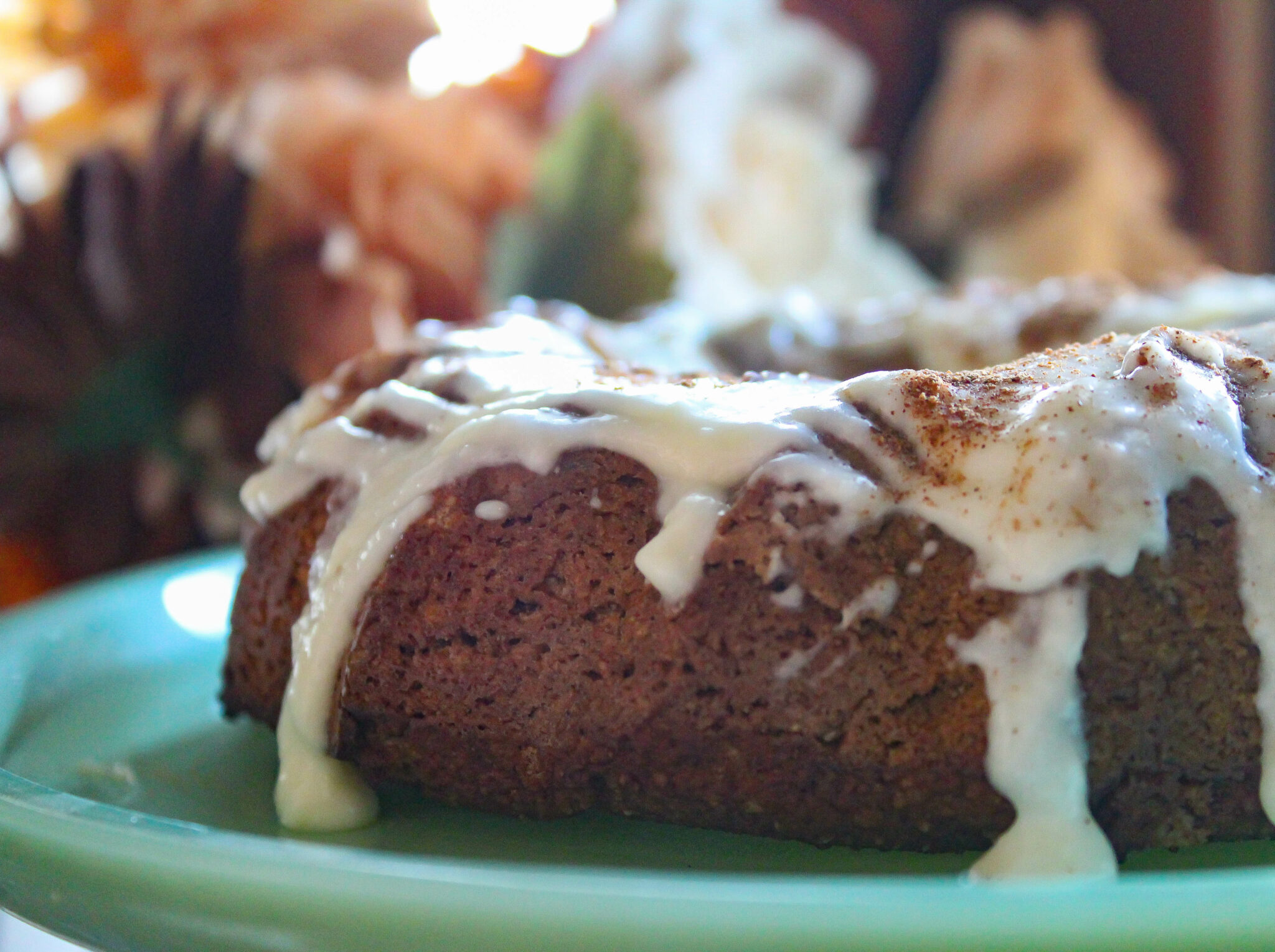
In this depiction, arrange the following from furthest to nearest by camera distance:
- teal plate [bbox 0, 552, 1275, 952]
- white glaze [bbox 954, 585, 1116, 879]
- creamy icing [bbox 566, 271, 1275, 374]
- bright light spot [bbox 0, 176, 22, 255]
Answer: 1. bright light spot [bbox 0, 176, 22, 255]
2. creamy icing [bbox 566, 271, 1275, 374]
3. white glaze [bbox 954, 585, 1116, 879]
4. teal plate [bbox 0, 552, 1275, 952]

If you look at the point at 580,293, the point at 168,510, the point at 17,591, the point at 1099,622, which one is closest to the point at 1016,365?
the point at 1099,622

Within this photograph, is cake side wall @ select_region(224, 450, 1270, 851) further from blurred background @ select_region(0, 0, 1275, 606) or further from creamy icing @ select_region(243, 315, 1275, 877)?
blurred background @ select_region(0, 0, 1275, 606)

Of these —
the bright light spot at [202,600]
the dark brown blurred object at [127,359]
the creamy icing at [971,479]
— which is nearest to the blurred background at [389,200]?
the dark brown blurred object at [127,359]


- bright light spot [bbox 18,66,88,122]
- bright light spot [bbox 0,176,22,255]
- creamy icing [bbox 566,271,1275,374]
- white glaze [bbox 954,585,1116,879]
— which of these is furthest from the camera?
bright light spot [bbox 18,66,88,122]

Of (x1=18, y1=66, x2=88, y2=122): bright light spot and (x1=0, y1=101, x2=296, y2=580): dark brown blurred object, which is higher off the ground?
(x1=18, y1=66, x2=88, y2=122): bright light spot

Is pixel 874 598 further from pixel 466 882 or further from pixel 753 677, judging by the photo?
pixel 466 882

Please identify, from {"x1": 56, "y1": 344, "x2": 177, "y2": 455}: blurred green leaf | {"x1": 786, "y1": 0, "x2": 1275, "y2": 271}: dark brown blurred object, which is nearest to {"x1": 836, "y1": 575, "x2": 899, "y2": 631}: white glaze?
{"x1": 56, "y1": 344, "x2": 177, "y2": 455}: blurred green leaf

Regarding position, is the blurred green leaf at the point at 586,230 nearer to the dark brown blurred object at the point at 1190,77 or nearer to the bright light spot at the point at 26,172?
the bright light spot at the point at 26,172
